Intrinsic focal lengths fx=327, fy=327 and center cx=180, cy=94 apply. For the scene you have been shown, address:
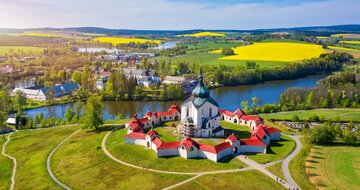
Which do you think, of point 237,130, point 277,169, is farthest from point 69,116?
point 277,169

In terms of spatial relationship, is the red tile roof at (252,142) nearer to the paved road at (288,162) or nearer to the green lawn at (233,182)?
the paved road at (288,162)

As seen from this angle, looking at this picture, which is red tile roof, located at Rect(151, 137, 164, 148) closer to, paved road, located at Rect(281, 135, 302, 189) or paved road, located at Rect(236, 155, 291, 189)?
paved road, located at Rect(236, 155, 291, 189)

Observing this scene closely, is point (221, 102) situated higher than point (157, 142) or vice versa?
point (157, 142)

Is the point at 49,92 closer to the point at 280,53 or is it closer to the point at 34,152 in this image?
the point at 34,152

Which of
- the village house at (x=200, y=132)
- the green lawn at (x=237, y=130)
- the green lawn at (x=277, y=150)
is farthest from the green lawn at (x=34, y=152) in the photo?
the green lawn at (x=237, y=130)

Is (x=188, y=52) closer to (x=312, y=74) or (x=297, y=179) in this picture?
(x=312, y=74)

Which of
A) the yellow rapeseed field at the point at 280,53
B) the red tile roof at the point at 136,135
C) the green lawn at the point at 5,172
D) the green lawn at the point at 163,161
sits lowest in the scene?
the green lawn at the point at 5,172

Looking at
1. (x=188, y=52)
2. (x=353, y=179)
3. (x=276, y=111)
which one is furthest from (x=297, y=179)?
(x=188, y=52)
